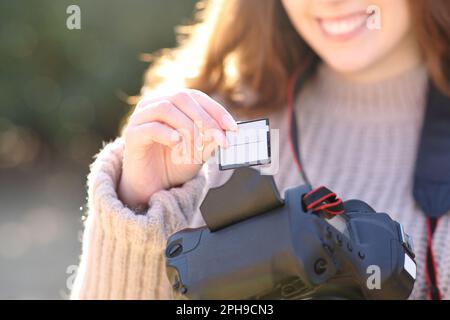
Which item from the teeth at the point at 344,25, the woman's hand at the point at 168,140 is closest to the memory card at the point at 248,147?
the woman's hand at the point at 168,140

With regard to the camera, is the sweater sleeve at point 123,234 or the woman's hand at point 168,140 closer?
the woman's hand at point 168,140

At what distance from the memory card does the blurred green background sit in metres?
1.79

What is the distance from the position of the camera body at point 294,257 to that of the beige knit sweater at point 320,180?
23cm

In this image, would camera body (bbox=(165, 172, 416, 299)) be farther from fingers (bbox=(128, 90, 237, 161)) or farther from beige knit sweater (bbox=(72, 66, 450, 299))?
beige knit sweater (bbox=(72, 66, 450, 299))

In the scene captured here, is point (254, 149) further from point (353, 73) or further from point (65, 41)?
point (65, 41)

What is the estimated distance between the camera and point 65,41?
2.66 metres

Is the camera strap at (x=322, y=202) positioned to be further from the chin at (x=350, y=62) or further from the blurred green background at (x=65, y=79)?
the blurred green background at (x=65, y=79)

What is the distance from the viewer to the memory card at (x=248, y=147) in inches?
29.0

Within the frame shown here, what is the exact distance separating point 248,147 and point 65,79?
79.9 inches

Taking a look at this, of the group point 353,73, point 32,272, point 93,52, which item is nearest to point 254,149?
point 353,73

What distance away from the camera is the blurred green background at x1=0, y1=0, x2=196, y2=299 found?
8.48ft

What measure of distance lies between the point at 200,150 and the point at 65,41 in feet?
6.25

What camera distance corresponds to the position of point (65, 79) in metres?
2.68

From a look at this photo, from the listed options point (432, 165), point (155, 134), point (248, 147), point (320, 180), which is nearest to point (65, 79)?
point (320, 180)
